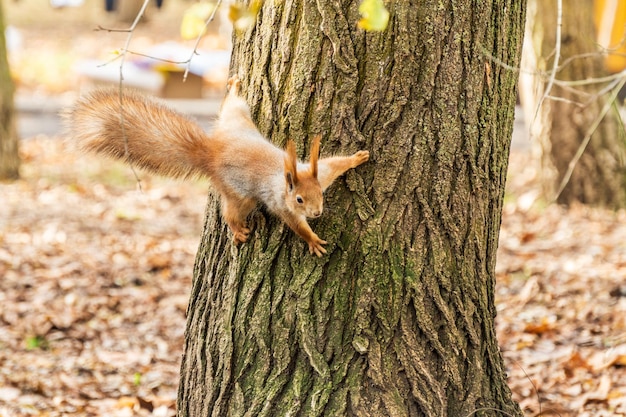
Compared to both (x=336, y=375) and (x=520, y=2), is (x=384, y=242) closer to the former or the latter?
(x=336, y=375)

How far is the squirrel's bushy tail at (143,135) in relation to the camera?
8.94 feet

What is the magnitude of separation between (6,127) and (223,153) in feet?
19.3

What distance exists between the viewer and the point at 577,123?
21.8 ft

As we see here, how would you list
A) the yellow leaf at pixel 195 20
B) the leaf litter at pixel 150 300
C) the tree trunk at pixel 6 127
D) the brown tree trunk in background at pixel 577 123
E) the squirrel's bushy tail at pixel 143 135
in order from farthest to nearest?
1. the tree trunk at pixel 6 127
2. the brown tree trunk in background at pixel 577 123
3. the leaf litter at pixel 150 300
4. the squirrel's bushy tail at pixel 143 135
5. the yellow leaf at pixel 195 20

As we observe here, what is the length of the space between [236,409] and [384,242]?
710 millimetres

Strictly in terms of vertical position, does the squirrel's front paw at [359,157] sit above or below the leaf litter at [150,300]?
above

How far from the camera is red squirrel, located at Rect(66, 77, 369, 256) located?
2.38 meters

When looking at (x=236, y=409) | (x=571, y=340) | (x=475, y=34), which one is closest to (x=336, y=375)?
(x=236, y=409)

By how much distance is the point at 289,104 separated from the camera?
2.43m

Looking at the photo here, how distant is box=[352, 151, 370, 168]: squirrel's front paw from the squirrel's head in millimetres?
109

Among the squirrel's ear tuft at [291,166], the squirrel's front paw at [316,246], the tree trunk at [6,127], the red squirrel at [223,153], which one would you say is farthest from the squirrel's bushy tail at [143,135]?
the tree trunk at [6,127]

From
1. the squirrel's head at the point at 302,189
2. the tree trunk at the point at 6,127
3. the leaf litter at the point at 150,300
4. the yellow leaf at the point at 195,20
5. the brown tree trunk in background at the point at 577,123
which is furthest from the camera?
the tree trunk at the point at 6,127

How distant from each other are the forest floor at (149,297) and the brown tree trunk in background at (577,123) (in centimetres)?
23

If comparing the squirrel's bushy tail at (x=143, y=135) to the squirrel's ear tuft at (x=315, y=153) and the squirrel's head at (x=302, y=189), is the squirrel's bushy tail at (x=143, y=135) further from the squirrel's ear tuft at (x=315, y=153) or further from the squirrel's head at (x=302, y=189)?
the squirrel's ear tuft at (x=315, y=153)
